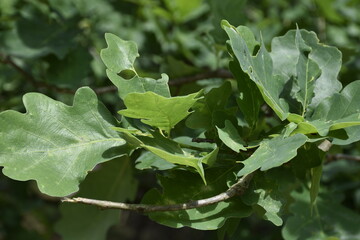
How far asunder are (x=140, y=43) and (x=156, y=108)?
145cm

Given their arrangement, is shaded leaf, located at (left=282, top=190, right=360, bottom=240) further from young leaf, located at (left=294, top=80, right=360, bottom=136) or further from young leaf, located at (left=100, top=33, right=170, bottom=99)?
young leaf, located at (left=100, top=33, right=170, bottom=99)

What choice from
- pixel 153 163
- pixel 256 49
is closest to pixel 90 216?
pixel 153 163

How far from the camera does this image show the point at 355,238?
156cm

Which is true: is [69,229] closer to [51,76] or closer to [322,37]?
[51,76]

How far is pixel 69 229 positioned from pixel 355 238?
0.77 m

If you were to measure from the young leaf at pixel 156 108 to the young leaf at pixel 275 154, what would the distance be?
15 centimetres

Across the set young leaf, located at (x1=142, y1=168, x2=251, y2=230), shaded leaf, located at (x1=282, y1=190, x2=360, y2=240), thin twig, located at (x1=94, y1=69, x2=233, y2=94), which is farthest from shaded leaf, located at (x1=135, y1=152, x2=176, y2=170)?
thin twig, located at (x1=94, y1=69, x2=233, y2=94)

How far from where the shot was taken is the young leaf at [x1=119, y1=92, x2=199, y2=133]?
3.17ft

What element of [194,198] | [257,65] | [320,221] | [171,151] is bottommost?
[320,221]

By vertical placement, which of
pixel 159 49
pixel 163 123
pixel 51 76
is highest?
pixel 163 123

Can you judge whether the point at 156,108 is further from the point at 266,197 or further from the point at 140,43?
the point at 140,43

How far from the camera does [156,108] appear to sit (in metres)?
0.99

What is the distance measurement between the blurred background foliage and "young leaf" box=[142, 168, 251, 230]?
499 millimetres

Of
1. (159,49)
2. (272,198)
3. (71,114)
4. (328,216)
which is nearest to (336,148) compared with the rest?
(328,216)
